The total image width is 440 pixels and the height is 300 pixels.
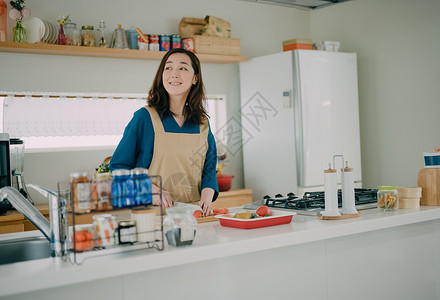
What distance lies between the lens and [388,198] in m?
2.45

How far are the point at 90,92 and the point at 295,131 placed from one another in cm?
182

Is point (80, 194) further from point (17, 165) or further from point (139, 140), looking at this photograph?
point (17, 165)

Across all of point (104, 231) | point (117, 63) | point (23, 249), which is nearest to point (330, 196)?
point (104, 231)

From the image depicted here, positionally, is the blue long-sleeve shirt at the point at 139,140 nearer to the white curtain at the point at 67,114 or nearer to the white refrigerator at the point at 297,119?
the white curtain at the point at 67,114

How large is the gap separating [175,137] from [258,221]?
30.1 inches

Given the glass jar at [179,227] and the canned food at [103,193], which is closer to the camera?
the canned food at [103,193]

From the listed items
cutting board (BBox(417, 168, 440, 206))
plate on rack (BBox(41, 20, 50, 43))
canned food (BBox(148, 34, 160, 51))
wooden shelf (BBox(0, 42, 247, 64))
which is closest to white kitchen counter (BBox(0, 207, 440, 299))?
cutting board (BBox(417, 168, 440, 206))

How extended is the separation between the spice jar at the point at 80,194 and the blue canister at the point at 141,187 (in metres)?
0.16

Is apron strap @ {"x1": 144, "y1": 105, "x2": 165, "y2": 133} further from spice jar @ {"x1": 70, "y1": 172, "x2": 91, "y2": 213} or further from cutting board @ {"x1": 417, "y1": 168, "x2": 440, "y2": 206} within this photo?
cutting board @ {"x1": 417, "y1": 168, "x2": 440, "y2": 206}

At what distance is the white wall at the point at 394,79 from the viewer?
451 centimetres

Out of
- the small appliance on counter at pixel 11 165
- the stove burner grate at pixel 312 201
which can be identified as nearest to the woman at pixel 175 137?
the stove burner grate at pixel 312 201

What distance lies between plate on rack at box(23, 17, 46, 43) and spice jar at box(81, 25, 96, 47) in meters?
0.35

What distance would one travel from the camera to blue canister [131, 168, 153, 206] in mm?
1683

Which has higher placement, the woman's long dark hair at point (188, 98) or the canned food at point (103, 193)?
the woman's long dark hair at point (188, 98)
